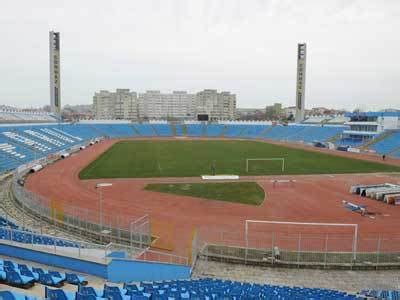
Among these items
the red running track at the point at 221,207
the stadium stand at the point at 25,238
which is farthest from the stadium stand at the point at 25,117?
the stadium stand at the point at 25,238

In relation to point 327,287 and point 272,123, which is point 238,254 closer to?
point 327,287

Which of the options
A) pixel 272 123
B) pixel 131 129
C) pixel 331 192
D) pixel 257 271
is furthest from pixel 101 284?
pixel 272 123

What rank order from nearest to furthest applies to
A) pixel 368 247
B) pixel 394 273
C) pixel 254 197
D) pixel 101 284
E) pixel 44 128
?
pixel 101 284 < pixel 394 273 < pixel 368 247 < pixel 254 197 < pixel 44 128

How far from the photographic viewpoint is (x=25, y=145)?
176 ft

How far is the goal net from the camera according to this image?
61.1 feet

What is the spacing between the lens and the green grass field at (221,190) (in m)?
29.0

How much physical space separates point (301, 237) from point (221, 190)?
1249 cm

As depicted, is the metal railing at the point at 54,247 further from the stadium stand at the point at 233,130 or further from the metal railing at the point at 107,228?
the stadium stand at the point at 233,130

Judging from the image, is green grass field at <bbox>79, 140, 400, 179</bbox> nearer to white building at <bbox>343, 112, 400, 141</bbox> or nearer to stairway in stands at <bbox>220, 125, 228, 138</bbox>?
white building at <bbox>343, 112, 400, 141</bbox>

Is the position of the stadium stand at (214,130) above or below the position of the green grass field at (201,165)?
above

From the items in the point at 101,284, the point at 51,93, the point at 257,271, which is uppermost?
the point at 51,93

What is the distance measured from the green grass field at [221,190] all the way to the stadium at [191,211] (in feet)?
0.31

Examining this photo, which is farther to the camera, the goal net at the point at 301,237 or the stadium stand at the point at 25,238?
the goal net at the point at 301,237

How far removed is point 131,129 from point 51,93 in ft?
88.1
